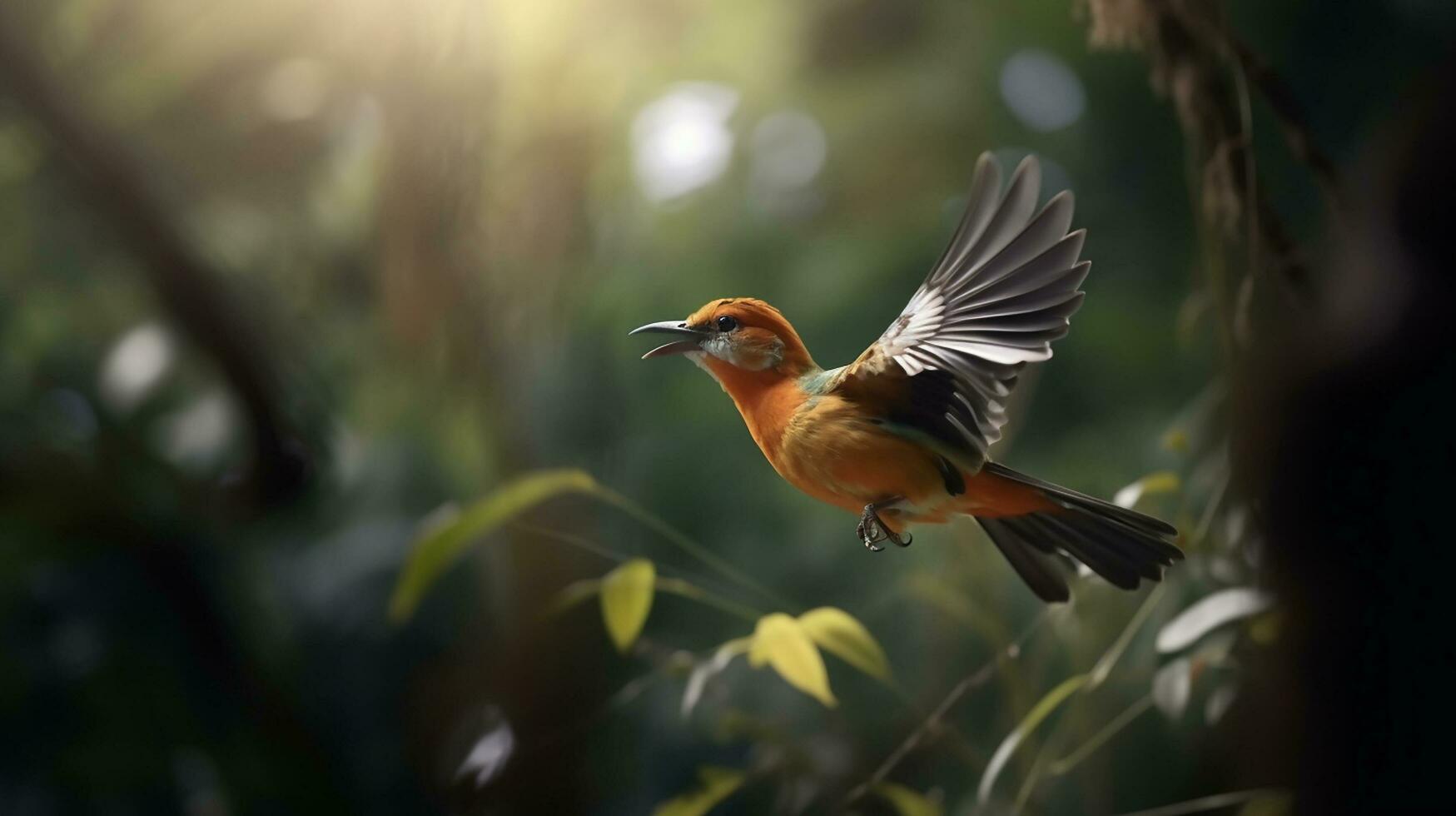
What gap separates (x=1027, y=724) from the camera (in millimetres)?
773

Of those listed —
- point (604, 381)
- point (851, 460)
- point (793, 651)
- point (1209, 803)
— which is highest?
point (851, 460)

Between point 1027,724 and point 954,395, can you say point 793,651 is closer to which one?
point 1027,724

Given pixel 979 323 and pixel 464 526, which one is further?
pixel 464 526

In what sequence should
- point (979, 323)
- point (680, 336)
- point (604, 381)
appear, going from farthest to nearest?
point (604, 381), point (680, 336), point (979, 323)

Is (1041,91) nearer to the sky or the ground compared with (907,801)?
nearer to the sky

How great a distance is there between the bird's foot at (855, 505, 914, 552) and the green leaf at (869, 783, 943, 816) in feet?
1.19

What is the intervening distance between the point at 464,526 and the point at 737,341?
1.56ft

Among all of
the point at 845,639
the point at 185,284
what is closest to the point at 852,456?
the point at 845,639

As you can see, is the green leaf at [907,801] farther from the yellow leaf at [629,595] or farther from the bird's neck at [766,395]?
the bird's neck at [766,395]

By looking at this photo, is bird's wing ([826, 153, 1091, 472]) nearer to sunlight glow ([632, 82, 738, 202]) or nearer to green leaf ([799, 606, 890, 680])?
green leaf ([799, 606, 890, 680])

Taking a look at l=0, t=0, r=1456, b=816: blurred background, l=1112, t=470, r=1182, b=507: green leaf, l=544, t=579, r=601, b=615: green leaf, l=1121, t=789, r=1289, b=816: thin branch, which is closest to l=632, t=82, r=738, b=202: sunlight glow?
l=0, t=0, r=1456, b=816: blurred background

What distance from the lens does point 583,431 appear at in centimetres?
108

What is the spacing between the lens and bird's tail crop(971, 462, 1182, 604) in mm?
524

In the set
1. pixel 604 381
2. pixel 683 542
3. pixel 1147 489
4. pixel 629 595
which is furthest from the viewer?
pixel 604 381
